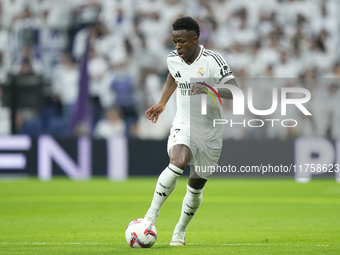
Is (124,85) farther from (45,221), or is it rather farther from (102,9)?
(45,221)

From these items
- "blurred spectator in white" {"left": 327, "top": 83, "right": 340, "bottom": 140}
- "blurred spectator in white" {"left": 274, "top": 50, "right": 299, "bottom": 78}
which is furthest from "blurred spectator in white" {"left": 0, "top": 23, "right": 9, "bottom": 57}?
"blurred spectator in white" {"left": 327, "top": 83, "right": 340, "bottom": 140}

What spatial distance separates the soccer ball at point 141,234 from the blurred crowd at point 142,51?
7.94 meters

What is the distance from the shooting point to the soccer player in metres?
5.42

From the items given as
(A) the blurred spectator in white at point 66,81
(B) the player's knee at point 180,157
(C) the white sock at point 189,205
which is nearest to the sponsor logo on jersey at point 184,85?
(B) the player's knee at point 180,157

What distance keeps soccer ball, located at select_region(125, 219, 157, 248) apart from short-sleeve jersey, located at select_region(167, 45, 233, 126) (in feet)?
3.41

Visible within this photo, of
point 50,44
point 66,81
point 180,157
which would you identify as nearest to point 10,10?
point 50,44

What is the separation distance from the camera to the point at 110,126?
13.7 metres

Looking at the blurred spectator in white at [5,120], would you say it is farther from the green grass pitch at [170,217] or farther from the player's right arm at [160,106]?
the player's right arm at [160,106]

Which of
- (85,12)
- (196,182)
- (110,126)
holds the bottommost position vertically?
(110,126)

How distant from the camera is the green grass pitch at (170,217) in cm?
546

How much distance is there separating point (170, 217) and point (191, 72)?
3247 millimetres

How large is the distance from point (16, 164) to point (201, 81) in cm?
935

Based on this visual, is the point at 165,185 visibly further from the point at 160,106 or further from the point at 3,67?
the point at 3,67

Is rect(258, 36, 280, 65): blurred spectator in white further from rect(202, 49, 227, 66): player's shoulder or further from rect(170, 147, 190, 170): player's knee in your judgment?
rect(170, 147, 190, 170): player's knee
